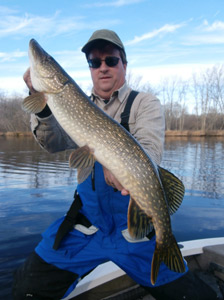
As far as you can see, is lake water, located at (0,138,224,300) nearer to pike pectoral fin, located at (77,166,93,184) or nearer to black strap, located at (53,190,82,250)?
black strap, located at (53,190,82,250)

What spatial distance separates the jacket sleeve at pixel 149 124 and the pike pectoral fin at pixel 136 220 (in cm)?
52

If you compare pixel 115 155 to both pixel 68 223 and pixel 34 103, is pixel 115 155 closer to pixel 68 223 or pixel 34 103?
pixel 34 103

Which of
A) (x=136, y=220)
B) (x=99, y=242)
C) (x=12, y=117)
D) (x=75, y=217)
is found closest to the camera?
(x=136, y=220)

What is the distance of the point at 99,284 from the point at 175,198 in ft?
3.60

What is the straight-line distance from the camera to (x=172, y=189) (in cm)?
210

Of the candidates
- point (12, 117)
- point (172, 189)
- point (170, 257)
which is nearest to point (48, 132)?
point (172, 189)

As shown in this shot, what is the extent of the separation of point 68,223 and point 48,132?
0.90 metres

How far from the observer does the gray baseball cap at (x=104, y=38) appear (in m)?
2.60

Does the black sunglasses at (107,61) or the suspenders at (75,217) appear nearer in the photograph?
the suspenders at (75,217)

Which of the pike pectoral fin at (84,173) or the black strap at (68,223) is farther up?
the pike pectoral fin at (84,173)

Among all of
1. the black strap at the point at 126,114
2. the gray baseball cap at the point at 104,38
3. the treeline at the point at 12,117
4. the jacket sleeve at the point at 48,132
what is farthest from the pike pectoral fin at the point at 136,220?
the treeline at the point at 12,117

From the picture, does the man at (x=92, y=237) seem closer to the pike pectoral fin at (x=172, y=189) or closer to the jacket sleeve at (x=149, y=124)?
the jacket sleeve at (x=149, y=124)

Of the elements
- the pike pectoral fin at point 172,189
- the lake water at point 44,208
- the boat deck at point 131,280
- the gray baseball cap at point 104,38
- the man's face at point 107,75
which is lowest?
the lake water at point 44,208

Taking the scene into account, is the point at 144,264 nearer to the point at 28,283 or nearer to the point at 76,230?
the point at 76,230
